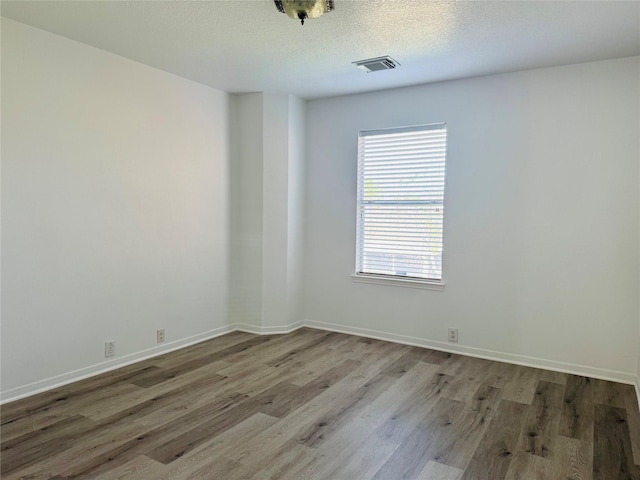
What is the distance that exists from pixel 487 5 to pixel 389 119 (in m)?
1.87

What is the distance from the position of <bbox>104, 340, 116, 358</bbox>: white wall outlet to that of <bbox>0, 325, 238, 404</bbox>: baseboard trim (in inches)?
2.2

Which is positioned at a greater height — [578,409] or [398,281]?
[398,281]

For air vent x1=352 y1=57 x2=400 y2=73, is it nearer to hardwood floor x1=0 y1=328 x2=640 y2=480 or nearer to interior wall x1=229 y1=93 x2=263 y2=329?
interior wall x1=229 y1=93 x2=263 y2=329

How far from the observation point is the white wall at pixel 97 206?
301cm

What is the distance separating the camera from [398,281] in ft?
14.6

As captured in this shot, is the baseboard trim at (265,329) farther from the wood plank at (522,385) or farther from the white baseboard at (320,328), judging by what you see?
the wood plank at (522,385)

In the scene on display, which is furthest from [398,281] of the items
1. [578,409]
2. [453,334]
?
[578,409]

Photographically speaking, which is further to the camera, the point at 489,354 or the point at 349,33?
the point at 489,354

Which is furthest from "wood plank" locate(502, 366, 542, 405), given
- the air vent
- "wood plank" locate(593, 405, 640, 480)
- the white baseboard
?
the air vent

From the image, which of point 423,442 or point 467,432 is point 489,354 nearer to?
point 467,432

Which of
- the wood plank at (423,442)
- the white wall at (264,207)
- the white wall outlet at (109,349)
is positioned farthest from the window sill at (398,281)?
the white wall outlet at (109,349)

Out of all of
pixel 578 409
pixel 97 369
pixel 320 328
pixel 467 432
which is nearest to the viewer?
pixel 467 432

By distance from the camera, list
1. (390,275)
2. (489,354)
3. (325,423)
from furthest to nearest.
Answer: (390,275), (489,354), (325,423)

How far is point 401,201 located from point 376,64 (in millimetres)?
1379
